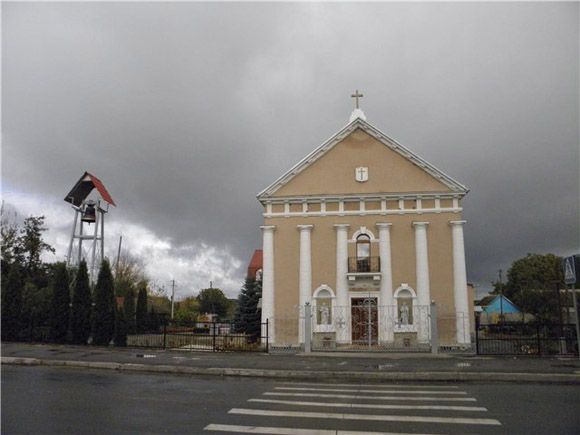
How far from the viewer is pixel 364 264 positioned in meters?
26.9

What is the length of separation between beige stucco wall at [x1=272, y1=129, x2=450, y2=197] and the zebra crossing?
16422mm

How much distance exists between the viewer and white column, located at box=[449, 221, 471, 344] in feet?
82.5

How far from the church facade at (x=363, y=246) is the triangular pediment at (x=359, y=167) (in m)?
0.06

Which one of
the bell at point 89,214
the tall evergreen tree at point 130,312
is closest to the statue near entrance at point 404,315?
the tall evergreen tree at point 130,312

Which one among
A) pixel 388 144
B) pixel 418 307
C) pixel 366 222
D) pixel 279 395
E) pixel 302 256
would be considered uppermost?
pixel 388 144

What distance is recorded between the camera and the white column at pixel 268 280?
88.3ft

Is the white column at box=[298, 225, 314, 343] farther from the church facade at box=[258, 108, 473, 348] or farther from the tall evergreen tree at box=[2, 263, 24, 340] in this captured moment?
the tall evergreen tree at box=[2, 263, 24, 340]

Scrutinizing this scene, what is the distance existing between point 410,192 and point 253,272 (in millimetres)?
29054

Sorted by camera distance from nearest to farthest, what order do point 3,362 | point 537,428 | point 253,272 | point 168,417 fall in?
point 537,428
point 168,417
point 3,362
point 253,272

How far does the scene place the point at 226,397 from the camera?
1062cm

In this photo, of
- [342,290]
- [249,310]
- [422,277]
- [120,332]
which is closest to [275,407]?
[120,332]

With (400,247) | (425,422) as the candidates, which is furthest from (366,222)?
(425,422)

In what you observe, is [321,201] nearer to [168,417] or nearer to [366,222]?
[366,222]

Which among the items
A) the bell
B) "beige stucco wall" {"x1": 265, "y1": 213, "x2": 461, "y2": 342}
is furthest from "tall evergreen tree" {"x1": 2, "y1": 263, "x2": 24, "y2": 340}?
"beige stucco wall" {"x1": 265, "y1": 213, "x2": 461, "y2": 342}
